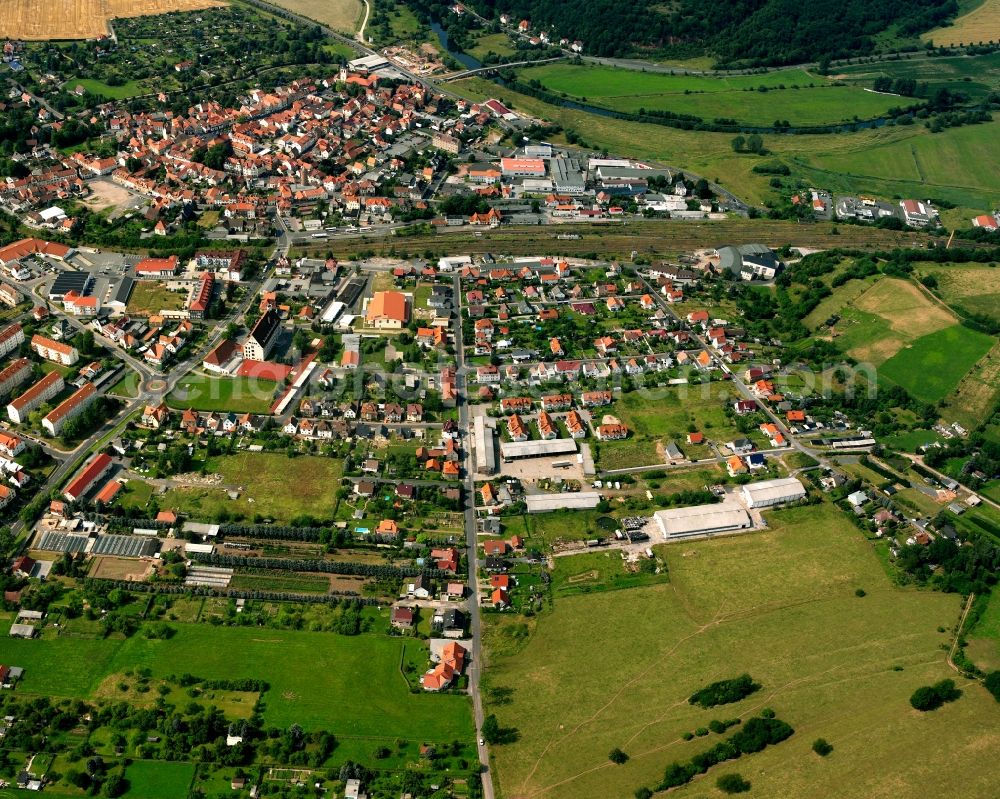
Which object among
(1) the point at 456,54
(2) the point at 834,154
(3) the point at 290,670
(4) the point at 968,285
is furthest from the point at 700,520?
(1) the point at 456,54

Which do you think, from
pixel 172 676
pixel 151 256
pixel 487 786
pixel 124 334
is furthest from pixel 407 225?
pixel 487 786

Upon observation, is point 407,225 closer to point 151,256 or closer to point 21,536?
point 151,256

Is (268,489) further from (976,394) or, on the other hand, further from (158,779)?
(976,394)

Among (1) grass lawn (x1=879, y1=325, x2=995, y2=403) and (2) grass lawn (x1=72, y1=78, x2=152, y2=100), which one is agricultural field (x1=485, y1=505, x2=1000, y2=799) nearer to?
(1) grass lawn (x1=879, y1=325, x2=995, y2=403)

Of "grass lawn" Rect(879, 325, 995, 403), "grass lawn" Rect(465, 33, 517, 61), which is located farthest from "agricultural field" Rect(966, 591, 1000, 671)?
"grass lawn" Rect(465, 33, 517, 61)

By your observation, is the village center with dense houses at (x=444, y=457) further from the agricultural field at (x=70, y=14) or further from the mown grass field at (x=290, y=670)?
the agricultural field at (x=70, y=14)

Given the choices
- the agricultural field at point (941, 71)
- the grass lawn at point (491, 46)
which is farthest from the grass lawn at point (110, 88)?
the agricultural field at point (941, 71)
